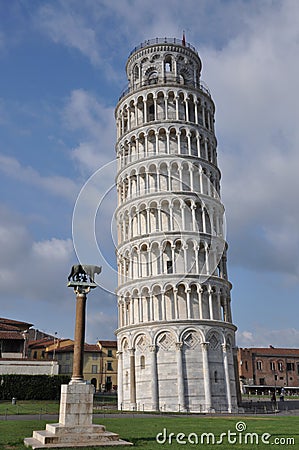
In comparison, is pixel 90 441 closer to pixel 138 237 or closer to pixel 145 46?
pixel 138 237

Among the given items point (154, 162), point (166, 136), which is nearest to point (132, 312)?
point (154, 162)

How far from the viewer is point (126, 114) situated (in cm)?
5878

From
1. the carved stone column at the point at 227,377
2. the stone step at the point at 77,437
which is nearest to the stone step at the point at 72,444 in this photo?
the stone step at the point at 77,437

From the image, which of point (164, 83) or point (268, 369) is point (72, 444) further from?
point (268, 369)

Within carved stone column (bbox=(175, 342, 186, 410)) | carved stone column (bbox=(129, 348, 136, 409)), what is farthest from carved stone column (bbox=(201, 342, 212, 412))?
carved stone column (bbox=(129, 348, 136, 409))

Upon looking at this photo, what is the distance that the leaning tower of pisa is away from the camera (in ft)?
151

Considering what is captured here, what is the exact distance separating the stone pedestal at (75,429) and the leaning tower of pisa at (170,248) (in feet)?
84.9

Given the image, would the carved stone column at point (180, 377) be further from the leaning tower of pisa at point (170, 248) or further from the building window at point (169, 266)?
the building window at point (169, 266)

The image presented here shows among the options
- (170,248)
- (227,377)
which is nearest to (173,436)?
(227,377)

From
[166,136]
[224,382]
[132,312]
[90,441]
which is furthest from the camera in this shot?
[166,136]

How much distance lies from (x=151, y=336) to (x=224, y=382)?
854cm

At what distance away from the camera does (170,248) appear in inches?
1973

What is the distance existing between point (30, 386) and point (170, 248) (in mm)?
20477

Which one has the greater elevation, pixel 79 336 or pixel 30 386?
pixel 79 336
